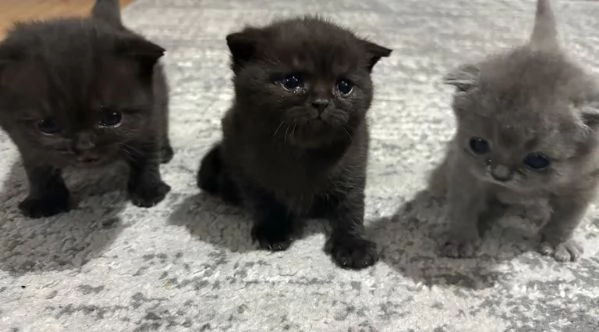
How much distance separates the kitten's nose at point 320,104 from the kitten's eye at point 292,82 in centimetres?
4

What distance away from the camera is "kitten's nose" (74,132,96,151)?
95 cm

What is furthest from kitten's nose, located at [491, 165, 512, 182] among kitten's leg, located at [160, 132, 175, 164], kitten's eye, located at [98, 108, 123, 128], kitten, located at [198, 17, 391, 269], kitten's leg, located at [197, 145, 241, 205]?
kitten's leg, located at [160, 132, 175, 164]

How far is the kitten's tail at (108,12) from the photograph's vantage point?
3.86 ft

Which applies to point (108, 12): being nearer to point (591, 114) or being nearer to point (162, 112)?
point (162, 112)

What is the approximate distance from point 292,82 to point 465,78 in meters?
0.27

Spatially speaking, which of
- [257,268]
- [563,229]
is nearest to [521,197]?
[563,229]

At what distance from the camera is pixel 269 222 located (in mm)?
1084

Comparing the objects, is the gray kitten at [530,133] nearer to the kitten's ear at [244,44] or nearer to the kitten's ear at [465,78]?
the kitten's ear at [465,78]

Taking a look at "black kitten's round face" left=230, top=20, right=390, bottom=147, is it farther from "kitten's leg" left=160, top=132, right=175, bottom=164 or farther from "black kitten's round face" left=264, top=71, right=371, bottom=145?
"kitten's leg" left=160, top=132, right=175, bottom=164

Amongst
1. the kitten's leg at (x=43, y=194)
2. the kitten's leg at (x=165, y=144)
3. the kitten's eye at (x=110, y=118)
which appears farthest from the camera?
the kitten's leg at (x=165, y=144)

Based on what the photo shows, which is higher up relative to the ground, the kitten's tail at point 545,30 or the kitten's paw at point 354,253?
the kitten's tail at point 545,30

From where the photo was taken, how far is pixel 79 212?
1162mm

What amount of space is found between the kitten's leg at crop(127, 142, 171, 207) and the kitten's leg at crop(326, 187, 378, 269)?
0.36 meters

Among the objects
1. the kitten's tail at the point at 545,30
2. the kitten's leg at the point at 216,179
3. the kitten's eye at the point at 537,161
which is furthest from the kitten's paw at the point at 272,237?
the kitten's tail at the point at 545,30
